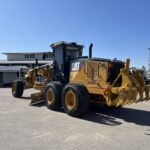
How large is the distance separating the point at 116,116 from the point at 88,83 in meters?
1.62

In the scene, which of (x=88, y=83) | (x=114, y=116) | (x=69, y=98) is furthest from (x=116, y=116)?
(x=69, y=98)

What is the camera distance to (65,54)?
11.8m

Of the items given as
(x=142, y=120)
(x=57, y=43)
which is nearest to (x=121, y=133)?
(x=142, y=120)

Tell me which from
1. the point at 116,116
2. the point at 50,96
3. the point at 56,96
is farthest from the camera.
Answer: the point at 50,96

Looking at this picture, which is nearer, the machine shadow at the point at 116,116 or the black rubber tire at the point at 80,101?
the machine shadow at the point at 116,116

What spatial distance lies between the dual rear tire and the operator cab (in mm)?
864

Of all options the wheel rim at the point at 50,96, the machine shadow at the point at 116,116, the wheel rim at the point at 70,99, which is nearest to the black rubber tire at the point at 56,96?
the wheel rim at the point at 50,96

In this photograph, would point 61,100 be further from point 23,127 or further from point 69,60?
point 23,127

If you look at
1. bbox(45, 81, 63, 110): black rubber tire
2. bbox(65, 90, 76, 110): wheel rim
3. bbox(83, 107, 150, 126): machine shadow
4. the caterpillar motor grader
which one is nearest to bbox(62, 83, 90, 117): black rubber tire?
A: the caterpillar motor grader

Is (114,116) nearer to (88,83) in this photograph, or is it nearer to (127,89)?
(88,83)

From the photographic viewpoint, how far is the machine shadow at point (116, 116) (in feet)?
29.3

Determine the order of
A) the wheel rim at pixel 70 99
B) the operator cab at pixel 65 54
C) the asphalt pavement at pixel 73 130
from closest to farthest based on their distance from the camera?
the asphalt pavement at pixel 73 130, the wheel rim at pixel 70 99, the operator cab at pixel 65 54

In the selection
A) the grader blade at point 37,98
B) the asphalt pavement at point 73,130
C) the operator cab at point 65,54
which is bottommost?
the asphalt pavement at point 73,130

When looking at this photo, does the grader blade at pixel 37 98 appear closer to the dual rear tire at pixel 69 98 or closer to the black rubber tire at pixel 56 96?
the dual rear tire at pixel 69 98
